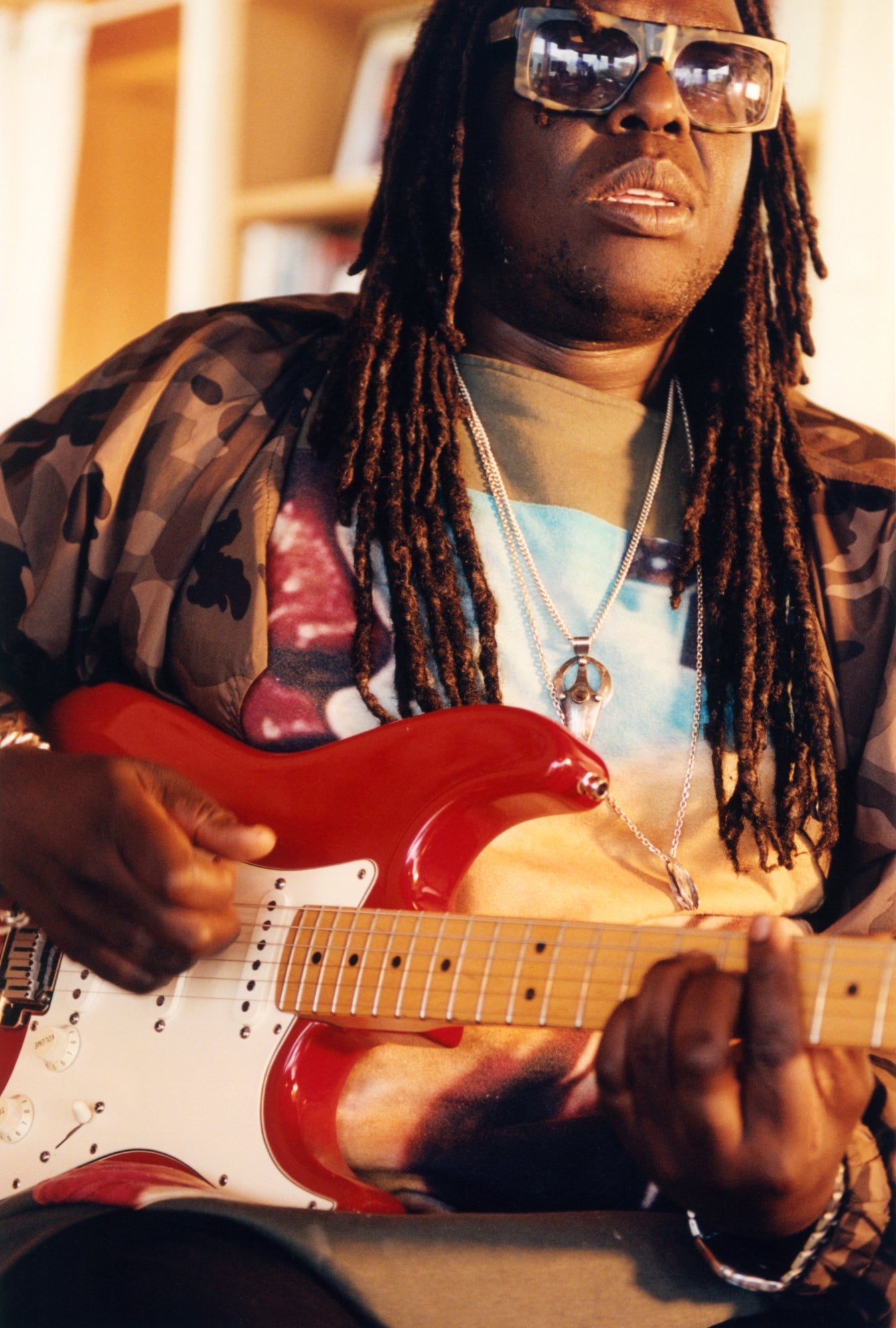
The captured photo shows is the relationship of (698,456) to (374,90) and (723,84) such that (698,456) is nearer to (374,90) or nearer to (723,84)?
(723,84)

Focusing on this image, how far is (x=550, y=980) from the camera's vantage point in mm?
782

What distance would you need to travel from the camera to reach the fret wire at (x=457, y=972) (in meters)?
0.82

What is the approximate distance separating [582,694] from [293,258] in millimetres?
1244

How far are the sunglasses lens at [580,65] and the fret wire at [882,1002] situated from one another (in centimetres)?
73

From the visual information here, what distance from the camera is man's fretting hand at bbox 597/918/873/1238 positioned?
0.70 m

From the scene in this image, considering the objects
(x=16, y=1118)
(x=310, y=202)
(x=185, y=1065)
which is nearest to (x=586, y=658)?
(x=185, y=1065)

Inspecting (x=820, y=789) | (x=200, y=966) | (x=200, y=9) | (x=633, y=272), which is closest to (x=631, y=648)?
(x=820, y=789)

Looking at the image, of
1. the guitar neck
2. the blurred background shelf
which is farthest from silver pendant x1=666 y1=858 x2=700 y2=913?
the blurred background shelf

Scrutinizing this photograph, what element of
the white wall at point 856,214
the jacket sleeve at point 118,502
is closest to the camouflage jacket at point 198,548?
the jacket sleeve at point 118,502

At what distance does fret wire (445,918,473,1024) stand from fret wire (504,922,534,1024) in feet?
0.13

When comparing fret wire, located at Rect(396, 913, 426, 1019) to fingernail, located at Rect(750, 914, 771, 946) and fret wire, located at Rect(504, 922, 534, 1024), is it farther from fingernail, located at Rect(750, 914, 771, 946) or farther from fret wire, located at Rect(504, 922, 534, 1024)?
fingernail, located at Rect(750, 914, 771, 946)

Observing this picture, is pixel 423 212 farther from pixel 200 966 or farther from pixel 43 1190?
pixel 43 1190

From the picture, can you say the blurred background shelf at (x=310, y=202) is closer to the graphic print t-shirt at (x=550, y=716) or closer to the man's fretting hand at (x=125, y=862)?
the graphic print t-shirt at (x=550, y=716)

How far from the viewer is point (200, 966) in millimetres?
909
